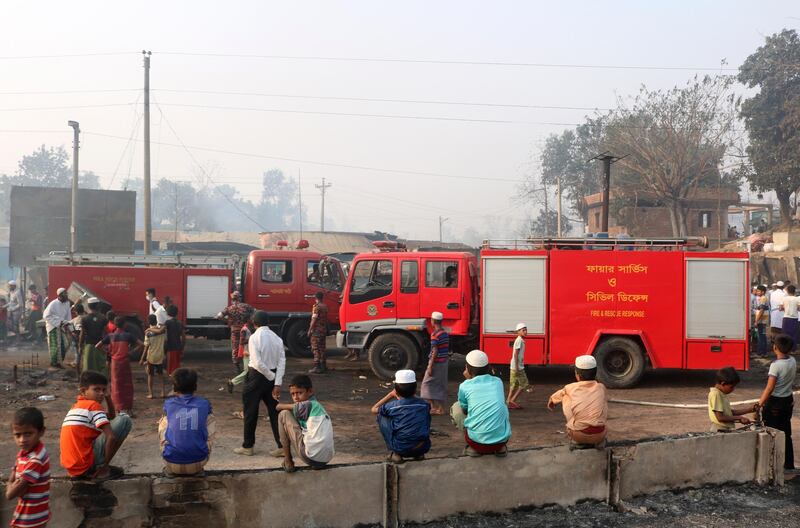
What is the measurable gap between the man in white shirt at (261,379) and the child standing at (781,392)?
5278 millimetres

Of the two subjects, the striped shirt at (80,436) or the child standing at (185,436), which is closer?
the striped shirt at (80,436)

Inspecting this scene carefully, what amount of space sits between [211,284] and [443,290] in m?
5.98

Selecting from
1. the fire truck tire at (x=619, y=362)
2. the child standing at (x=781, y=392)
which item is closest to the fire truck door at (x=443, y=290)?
the fire truck tire at (x=619, y=362)

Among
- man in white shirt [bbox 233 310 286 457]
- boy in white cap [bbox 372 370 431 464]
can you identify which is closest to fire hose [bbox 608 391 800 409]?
man in white shirt [bbox 233 310 286 457]

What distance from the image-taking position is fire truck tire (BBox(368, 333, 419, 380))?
12703mm

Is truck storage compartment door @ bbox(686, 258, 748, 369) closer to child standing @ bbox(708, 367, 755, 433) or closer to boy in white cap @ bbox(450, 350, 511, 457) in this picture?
child standing @ bbox(708, 367, 755, 433)

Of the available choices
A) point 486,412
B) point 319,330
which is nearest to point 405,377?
point 486,412

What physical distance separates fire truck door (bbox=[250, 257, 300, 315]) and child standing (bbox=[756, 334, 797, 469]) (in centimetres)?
1037

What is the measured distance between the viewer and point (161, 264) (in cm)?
1602

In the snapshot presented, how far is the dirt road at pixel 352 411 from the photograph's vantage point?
27.1 ft

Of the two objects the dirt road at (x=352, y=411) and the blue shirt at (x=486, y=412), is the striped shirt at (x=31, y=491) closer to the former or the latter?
the dirt road at (x=352, y=411)

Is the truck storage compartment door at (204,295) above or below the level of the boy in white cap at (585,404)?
above

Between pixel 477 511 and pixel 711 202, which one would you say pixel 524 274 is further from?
pixel 711 202

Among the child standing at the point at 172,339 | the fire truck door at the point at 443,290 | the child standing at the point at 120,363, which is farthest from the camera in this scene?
the fire truck door at the point at 443,290
